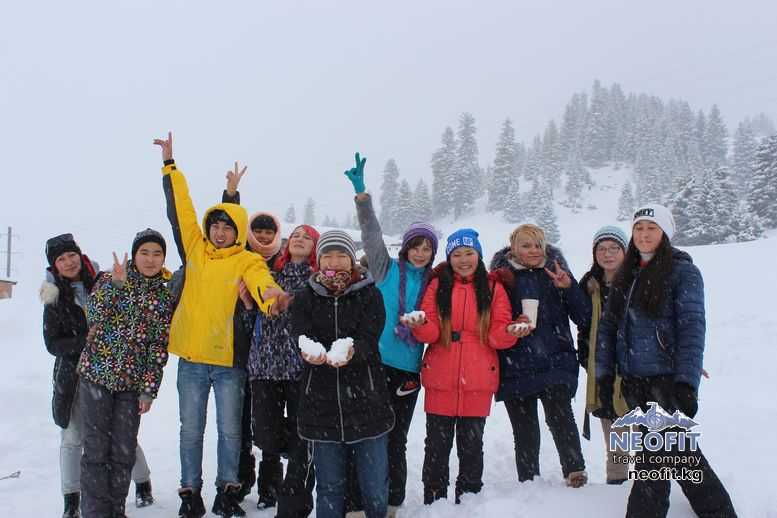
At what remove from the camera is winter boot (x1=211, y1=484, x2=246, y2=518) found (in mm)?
4043

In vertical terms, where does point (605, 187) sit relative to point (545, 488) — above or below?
above

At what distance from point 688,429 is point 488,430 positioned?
3.94m

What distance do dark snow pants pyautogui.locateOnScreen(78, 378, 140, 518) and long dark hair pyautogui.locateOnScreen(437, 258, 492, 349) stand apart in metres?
2.58

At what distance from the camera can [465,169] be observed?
69812 millimetres

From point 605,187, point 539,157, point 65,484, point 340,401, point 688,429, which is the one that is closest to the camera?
point 688,429

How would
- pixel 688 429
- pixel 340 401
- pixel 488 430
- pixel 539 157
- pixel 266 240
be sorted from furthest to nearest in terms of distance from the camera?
pixel 539 157 → pixel 488 430 → pixel 266 240 → pixel 340 401 → pixel 688 429

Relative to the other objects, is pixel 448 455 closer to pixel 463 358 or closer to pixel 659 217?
pixel 463 358

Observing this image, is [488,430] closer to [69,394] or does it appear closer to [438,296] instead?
[438,296]

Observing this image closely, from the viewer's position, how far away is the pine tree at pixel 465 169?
226 ft

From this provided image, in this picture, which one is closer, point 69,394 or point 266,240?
point 69,394

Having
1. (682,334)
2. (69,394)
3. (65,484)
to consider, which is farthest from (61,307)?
(682,334)

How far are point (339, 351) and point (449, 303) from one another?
115 centimetres

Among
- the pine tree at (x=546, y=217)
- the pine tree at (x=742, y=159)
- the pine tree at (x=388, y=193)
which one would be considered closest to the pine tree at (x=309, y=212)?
the pine tree at (x=388, y=193)

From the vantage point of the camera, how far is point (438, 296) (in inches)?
163
